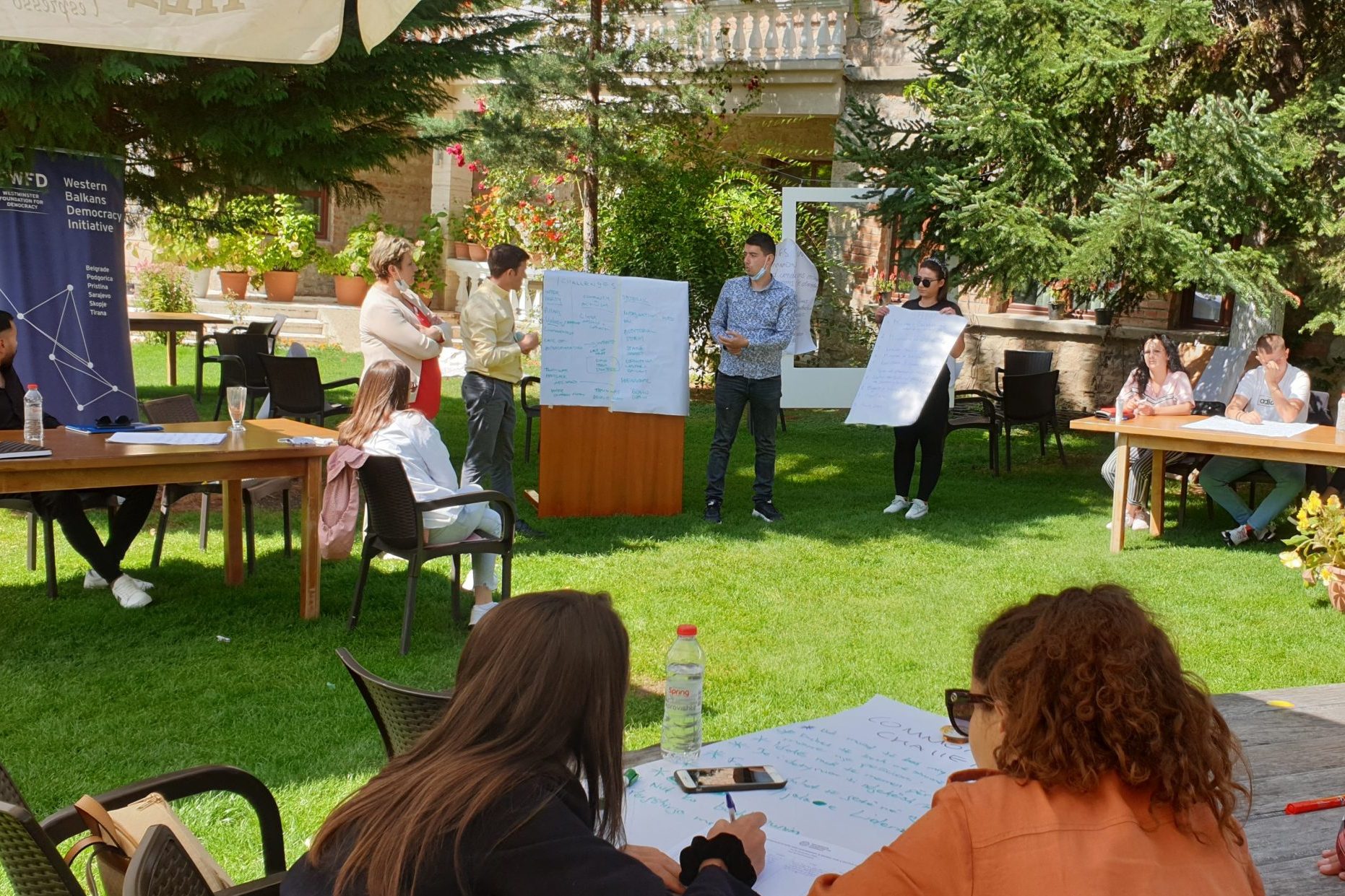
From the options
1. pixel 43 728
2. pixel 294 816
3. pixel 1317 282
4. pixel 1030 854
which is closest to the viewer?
pixel 1030 854

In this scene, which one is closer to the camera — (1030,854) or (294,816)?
(1030,854)

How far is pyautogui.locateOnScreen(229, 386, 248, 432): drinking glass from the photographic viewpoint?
5.88 metres

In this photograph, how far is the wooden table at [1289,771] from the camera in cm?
251

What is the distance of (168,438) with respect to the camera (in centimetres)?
575

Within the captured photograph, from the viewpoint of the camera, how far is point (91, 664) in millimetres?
5180

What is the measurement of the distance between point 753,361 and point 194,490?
3.55 metres

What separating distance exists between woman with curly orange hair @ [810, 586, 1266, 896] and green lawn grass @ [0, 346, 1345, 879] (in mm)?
1556

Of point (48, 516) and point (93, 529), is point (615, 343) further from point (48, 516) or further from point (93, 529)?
point (48, 516)

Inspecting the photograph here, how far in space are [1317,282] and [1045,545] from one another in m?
3.20

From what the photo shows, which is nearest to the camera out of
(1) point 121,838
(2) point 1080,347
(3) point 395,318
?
(1) point 121,838

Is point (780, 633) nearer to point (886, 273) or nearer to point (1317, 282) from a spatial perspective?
point (1317, 282)

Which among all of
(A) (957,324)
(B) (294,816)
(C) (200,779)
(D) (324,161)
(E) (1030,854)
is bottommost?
(B) (294,816)

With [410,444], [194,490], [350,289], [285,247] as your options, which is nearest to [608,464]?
[194,490]

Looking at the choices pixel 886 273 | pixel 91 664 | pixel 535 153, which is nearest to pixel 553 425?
pixel 91 664
